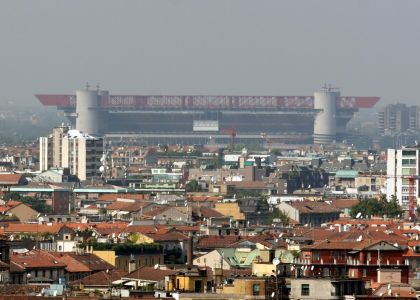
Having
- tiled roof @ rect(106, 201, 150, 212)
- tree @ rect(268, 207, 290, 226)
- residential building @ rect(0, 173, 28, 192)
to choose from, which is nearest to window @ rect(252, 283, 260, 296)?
tree @ rect(268, 207, 290, 226)

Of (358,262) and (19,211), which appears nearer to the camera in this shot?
(358,262)

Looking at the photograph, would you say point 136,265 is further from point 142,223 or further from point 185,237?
point 142,223

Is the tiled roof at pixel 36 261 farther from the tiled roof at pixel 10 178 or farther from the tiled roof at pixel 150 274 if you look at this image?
the tiled roof at pixel 10 178

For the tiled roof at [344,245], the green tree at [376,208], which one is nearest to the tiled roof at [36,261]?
the tiled roof at [344,245]

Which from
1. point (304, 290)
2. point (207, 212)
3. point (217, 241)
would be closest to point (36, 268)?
point (217, 241)

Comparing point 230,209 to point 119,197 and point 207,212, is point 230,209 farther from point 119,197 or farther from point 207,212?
point 119,197

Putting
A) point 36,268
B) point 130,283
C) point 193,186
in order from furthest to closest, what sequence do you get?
point 193,186, point 36,268, point 130,283

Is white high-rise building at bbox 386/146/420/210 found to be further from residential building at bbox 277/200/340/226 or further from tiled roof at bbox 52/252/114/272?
tiled roof at bbox 52/252/114/272
